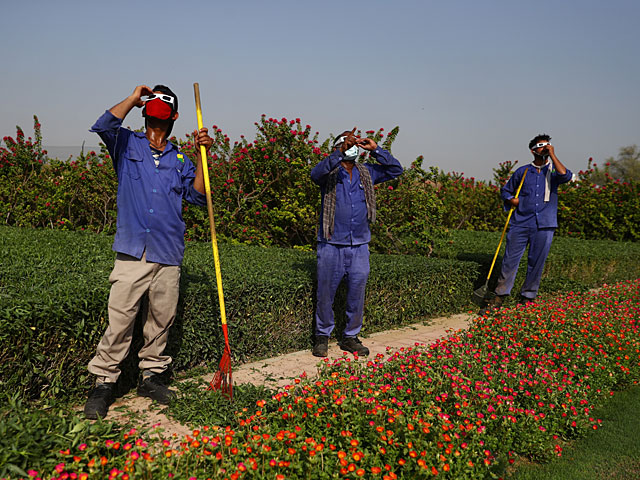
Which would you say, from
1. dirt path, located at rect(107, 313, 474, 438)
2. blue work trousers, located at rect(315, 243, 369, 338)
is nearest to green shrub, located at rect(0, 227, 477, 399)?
dirt path, located at rect(107, 313, 474, 438)

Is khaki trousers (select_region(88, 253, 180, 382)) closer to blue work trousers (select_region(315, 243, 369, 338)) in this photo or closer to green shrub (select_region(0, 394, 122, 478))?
green shrub (select_region(0, 394, 122, 478))

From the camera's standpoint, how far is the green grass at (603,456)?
9.63 ft

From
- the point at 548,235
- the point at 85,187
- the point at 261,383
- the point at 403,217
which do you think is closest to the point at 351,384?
the point at 261,383

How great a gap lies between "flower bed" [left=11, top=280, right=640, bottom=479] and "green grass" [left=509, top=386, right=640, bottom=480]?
10cm

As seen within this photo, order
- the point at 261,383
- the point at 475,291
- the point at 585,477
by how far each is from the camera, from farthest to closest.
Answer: the point at 475,291
the point at 261,383
the point at 585,477

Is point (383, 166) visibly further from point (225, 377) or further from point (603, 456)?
point (603, 456)

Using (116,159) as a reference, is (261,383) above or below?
below

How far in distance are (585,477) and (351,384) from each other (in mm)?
1436

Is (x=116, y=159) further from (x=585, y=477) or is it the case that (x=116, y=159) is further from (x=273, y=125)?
(x=273, y=125)

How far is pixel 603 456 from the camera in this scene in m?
3.18

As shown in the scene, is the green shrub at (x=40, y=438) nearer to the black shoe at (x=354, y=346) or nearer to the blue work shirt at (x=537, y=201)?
the black shoe at (x=354, y=346)

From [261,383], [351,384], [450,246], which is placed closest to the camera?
[351,384]

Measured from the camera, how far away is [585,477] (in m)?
2.92

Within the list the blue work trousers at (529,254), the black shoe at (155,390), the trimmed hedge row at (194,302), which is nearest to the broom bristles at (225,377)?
the black shoe at (155,390)
